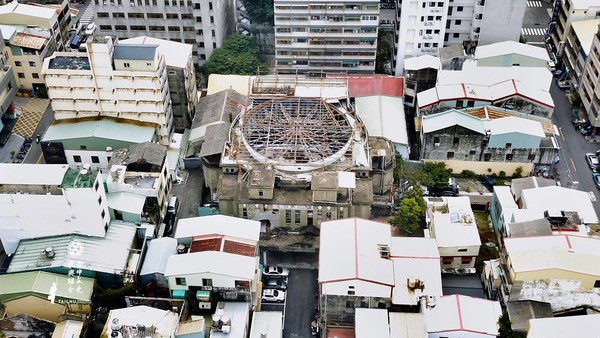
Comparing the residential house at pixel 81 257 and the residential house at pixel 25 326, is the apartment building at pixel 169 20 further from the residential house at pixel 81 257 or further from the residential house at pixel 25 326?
the residential house at pixel 25 326

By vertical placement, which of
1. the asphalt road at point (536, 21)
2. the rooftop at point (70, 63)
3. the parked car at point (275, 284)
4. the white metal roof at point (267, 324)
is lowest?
the white metal roof at point (267, 324)

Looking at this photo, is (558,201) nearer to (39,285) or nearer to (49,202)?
(49,202)

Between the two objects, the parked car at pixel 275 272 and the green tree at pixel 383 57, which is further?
the green tree at pixel 383 57

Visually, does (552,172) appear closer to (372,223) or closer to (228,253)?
(372,223)

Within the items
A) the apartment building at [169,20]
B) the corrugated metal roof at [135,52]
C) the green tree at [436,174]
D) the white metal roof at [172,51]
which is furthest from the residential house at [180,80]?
the green tree at [436,174]

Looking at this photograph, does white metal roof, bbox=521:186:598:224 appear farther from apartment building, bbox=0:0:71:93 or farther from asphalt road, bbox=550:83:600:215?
apartment building, bbox=0:0:71:93

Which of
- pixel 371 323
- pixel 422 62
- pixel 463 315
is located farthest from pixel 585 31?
pixel 371 323

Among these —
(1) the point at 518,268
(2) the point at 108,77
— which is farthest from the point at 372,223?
(2) the point at 108,77
